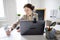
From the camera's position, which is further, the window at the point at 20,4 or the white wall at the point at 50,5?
the window at the point at 20,4

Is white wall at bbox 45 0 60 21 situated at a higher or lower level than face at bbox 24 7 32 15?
higher

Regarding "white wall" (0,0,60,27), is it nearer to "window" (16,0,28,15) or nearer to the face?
"window" (16,0,28,15)

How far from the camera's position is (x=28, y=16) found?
2.50 meters

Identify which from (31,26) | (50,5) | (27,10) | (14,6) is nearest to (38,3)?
(50,5)

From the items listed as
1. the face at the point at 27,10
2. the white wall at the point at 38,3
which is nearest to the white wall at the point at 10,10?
the white wall at the point at 38,3

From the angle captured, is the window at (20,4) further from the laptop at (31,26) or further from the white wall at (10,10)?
the laptop at (31,26)

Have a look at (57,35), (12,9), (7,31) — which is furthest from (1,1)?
(57,35)

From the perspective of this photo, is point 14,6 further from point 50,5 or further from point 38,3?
point 50,5

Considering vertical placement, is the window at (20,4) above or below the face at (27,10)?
above

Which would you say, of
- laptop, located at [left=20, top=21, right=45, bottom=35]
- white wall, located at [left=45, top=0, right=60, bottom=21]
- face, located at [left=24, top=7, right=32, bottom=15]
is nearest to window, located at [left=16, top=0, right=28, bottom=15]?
white wall, located at [left=45, top=0, right=60, bottom=21]

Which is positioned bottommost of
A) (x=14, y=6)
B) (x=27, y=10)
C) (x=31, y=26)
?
(x=31, y=26)

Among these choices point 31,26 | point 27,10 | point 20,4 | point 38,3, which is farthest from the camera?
point 20,4

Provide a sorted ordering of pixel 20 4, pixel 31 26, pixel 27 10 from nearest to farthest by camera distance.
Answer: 1. pixel 31 26
2. pixel 27 10
3. pixel 20 4

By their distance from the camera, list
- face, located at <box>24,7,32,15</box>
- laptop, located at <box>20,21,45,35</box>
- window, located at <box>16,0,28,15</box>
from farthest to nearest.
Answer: window, located at <box>16,0,28,15</box> → face, located at <box>24,7,32,15</box> → laptop, located at <box>20,21,45,35</box>
